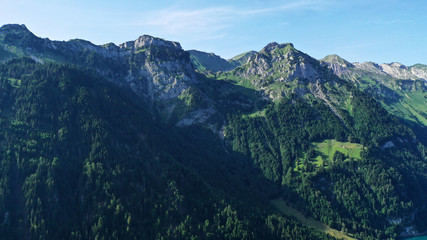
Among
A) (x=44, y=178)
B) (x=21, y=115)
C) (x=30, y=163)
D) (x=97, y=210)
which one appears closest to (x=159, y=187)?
(x=97, y=210)

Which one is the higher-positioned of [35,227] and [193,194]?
[193,194]

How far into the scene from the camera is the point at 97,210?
6033 inches

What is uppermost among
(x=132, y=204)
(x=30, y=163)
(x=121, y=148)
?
(x=121, y=148)

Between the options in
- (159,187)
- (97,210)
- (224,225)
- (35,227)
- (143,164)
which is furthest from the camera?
(143,164)

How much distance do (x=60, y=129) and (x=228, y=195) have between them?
122288 millimetres

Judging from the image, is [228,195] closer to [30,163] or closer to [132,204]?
[132,204]

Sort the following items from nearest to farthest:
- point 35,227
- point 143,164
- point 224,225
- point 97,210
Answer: point 35,227 → point 97,210 → point 224,225 → point 143,164

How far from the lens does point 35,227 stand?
139 meters

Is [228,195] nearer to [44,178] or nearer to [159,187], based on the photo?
[159,187]

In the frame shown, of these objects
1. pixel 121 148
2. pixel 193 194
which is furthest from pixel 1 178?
pixel 193 194

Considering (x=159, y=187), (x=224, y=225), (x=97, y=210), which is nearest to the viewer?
(x=97, y=210)

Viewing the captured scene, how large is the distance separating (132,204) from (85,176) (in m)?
34.5

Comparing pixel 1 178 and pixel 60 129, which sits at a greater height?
pixel 60 129

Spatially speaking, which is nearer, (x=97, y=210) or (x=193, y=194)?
(x=97, y=210)
